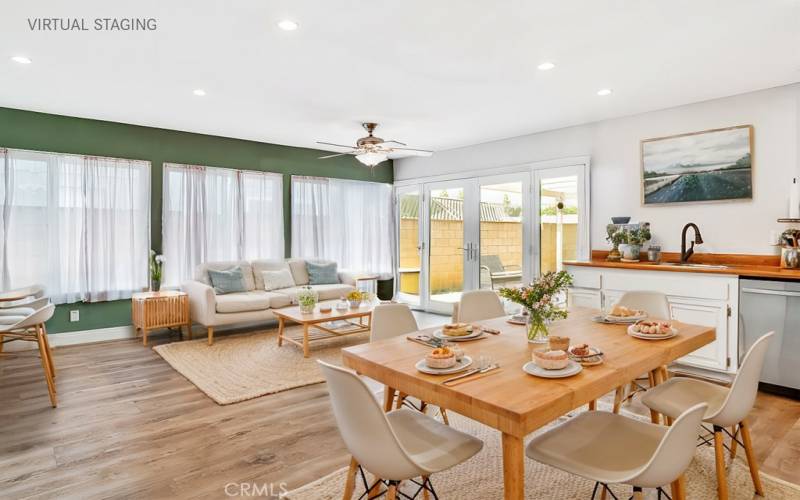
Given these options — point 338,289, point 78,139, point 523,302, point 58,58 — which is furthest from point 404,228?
point 523,302

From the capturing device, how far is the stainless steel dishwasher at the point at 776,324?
138 inches

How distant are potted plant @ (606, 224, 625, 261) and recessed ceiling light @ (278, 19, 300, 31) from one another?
377 centimetres

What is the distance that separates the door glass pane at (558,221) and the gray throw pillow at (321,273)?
115 inches

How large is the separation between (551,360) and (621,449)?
0.41 metres

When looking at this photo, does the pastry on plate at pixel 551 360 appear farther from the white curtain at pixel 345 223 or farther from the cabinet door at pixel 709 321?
the white curtain at pixel 345 223

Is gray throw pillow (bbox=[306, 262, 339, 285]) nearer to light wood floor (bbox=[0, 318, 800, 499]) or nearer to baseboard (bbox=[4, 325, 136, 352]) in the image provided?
baseboard (bbox=[4, 325, 136, 352])

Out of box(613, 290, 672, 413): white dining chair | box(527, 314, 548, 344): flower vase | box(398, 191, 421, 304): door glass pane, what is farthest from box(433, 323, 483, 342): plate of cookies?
box(398, 191, 421, 304): door glass pane

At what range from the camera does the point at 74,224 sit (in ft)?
17.1

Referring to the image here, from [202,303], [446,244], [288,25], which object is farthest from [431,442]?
[446,244]

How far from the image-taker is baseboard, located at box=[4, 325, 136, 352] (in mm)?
4923

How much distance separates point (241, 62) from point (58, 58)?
1339mm

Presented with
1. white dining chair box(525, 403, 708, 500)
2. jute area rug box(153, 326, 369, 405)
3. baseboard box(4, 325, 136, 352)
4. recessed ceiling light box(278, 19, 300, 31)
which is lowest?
jute area rug box(153, 326, 369, 405)

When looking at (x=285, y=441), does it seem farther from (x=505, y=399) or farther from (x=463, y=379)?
(x=505, y=399)

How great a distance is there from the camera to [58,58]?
3469mm
